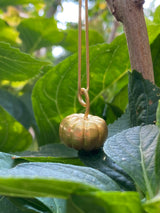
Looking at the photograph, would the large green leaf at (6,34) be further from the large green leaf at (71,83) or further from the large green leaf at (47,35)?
the large green leaf at (71,83)

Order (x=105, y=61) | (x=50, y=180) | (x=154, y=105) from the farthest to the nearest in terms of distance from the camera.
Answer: (x=105, y=61) → (x=154, y=105) → (x=50, y=180)

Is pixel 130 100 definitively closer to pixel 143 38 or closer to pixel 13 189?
pixel 143 38

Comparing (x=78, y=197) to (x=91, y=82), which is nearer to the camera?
(x=78, y=197)

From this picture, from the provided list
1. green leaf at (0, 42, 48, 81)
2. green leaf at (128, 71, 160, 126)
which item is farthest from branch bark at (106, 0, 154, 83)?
green leaf at (0, 42, 48, 81)

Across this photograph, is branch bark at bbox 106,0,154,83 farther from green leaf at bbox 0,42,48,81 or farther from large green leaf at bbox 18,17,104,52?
large green leaf at bbox 18,17,104,52

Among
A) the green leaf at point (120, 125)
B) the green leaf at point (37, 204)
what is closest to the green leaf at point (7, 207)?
the green leaf at point (37, 204)

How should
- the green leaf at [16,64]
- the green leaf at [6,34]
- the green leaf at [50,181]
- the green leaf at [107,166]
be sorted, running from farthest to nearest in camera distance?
the green leaf at [6,34] < the green leaf at [16,64] < the green leaf at [107,166] < the green leaf at [50,181]

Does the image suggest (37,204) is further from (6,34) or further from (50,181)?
(6,34)

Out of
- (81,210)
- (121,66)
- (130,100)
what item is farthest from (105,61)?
(81,210)
